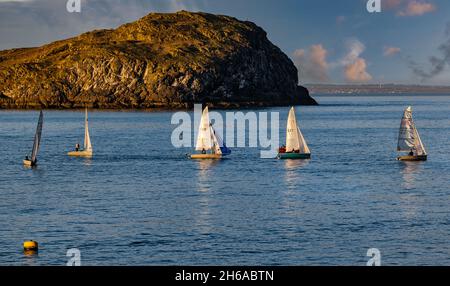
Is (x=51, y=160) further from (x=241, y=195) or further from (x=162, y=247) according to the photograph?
(x=162, y=247)

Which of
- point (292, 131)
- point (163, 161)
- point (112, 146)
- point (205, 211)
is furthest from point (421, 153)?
point (112, 146)

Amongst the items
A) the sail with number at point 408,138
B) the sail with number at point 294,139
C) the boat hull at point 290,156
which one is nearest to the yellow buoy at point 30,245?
the sail with number at point 294,139

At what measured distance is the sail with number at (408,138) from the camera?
10249cm

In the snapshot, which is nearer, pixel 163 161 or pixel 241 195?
pixel 241 195

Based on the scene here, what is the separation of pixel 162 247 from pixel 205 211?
15.0 m

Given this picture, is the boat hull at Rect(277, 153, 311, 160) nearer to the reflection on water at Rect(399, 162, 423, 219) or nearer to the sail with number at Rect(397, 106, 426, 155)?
the sail with number at Rect(397, 106, 426, 155)

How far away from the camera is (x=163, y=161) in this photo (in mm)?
112938

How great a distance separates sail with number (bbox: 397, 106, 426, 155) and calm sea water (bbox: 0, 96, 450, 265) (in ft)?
9.89

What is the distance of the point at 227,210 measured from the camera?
2547 inches

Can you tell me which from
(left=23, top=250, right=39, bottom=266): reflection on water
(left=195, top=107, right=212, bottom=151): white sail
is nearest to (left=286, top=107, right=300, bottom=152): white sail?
(left=195, top=107, right=212, bottom=151): white sail

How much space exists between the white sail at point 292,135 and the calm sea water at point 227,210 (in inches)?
121

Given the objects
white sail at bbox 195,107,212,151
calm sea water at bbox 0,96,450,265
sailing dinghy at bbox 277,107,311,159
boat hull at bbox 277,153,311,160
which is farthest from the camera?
white sail at bbox 195,107,212,151

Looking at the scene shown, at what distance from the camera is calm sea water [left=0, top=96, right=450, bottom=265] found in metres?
47.8

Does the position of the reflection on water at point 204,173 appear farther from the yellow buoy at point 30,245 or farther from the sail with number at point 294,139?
the yellow buoy at point 30,245
